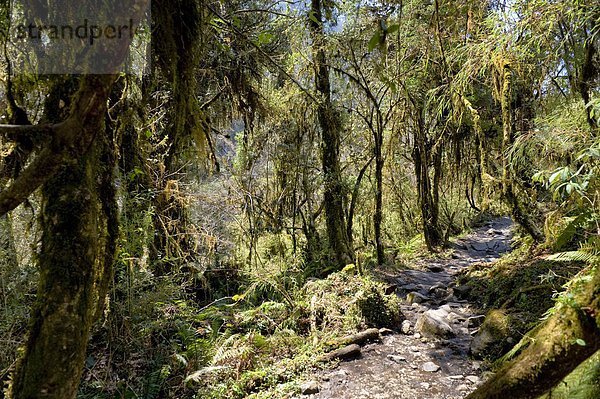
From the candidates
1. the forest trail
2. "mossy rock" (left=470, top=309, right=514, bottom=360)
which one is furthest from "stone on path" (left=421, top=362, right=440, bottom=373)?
"mossy rock" (left=470, top=309, right=514, bottom=360)

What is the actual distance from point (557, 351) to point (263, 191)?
9.30 metres

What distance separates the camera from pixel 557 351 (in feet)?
3.90

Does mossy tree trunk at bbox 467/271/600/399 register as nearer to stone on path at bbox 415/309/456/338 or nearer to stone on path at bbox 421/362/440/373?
stone on path at bbox 421/362/440/373

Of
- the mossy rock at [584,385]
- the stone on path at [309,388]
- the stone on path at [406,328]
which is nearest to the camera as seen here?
the mossy rock at [584,385]

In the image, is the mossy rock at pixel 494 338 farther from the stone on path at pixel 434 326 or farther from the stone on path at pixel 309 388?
the stone on path at pixel 309 388

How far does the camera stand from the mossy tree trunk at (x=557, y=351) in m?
1.15

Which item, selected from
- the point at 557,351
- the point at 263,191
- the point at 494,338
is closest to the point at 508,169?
the point at 494,338

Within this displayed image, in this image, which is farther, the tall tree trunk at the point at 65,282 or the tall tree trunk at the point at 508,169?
the tall tree trunk at the point at 508,169

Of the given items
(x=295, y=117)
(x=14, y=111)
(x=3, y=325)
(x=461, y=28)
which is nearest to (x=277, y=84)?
(x=295, y=117)

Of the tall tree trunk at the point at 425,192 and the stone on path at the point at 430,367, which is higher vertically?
the tall tree trunk at the point at 425,192

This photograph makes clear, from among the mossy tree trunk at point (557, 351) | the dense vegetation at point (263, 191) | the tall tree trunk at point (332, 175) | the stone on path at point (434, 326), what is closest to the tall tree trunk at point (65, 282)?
the dense vegetation at point (263, 191)

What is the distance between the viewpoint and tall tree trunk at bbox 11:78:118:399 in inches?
55.2

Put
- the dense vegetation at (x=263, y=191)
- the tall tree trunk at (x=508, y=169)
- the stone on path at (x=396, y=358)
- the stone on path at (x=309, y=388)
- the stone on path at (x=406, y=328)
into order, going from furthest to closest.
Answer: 1. the tall tree trunk at (x=508, y=169)
2. the stone on path at (x=406, y=328)
3. the stone on path at (x=396, y=358)
4. the stone on path at (x=309, y=388)
5. the dense vegetation at (x=263, y=191)

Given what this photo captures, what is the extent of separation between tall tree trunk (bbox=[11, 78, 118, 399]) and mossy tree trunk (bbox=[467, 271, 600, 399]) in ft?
5.35
